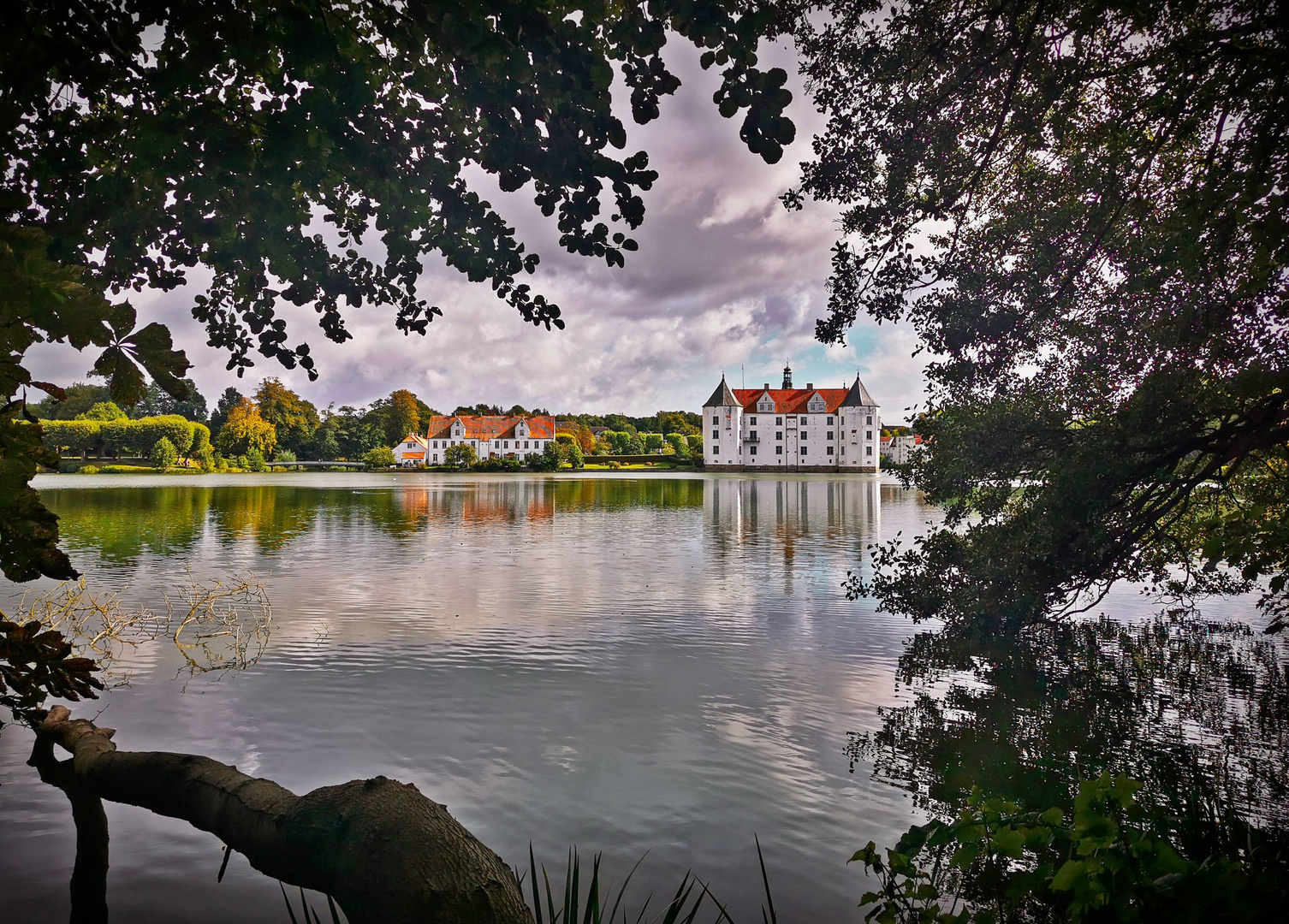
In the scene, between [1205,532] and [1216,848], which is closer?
[1216,848]

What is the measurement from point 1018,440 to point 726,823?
19.8 ft

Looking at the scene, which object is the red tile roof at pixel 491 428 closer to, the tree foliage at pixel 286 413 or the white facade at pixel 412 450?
the white facade at pixel 412 450

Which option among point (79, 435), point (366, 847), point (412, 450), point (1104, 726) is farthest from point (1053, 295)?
point (412, 450)

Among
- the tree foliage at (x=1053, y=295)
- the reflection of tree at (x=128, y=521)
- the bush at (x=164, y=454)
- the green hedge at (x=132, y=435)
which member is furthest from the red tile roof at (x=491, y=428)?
the tree foliage at (x=1053, y=295)

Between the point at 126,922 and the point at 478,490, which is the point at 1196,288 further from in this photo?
the point at 478,490

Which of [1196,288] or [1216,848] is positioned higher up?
[1196,288]

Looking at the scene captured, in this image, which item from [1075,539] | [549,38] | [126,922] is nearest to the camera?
[549,38]

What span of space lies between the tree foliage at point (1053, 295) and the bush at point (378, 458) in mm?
104668

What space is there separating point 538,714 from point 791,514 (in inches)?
1159

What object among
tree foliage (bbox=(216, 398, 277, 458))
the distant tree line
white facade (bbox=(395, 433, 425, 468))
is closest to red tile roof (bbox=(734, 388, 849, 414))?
the distant tree line

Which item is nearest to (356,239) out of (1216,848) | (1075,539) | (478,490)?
(1216,848)

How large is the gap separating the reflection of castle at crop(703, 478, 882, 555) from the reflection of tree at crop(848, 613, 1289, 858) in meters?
11.7

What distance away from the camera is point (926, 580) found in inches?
426

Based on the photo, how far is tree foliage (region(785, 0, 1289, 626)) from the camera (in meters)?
7.27
